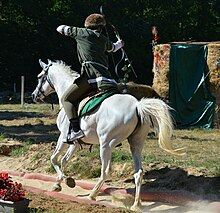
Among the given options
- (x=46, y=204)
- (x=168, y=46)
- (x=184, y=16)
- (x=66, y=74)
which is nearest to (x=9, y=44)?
(x=184, y=16)

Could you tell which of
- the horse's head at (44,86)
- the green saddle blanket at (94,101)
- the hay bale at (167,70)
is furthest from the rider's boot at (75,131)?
the hay bale at (167,70)

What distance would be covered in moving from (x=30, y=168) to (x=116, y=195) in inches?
119

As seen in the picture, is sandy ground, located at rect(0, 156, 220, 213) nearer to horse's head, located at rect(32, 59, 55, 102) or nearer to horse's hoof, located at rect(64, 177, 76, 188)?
horse's hoof, located at rect(64, 177, 76, 188)

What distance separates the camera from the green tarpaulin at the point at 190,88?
17.5 meters

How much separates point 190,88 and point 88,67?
9916 mm

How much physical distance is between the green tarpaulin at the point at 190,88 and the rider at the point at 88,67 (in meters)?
9.25

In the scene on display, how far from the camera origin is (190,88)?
17.9 m

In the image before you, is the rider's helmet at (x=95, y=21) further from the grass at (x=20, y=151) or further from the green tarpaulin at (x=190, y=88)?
the green tarpaulin at (x=190, y=88)

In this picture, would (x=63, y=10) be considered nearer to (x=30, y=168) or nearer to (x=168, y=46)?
(x=168, y=46)

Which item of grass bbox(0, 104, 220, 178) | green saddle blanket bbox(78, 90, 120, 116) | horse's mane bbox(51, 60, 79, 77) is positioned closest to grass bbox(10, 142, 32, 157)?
grass bbox(0, 104, 220, 178)

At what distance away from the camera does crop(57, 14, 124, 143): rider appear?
836 centimetres

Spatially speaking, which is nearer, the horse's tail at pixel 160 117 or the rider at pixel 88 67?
the horse's tail at pixel 160 117

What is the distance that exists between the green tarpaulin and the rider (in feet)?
30.4

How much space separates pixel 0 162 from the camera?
37.7 ft
